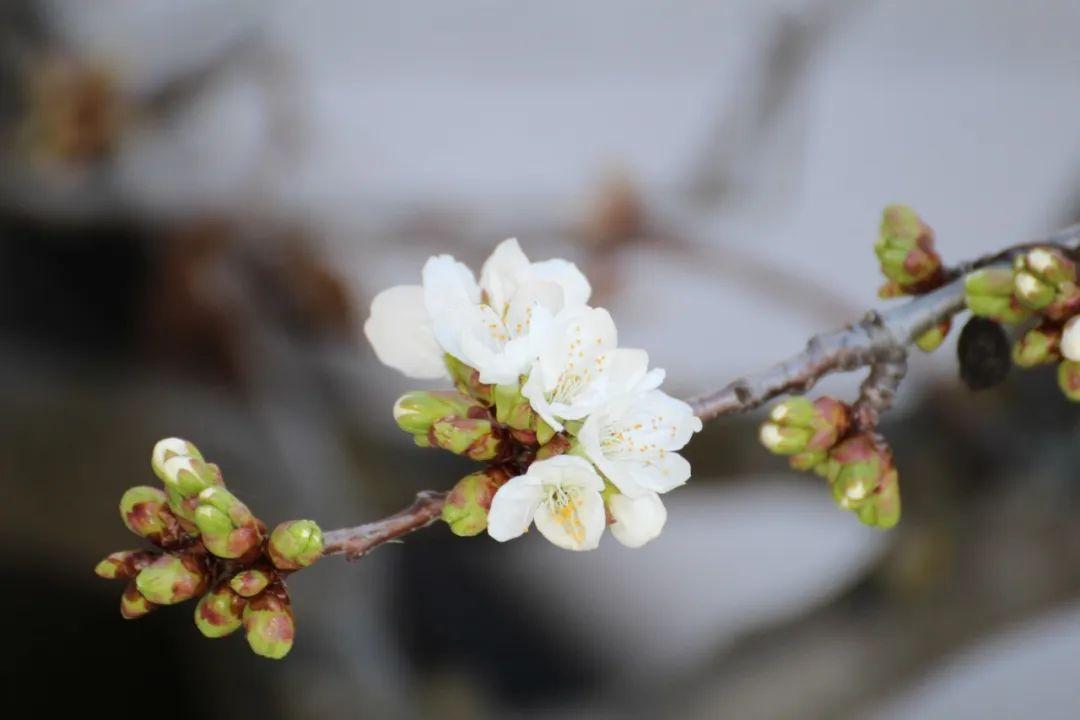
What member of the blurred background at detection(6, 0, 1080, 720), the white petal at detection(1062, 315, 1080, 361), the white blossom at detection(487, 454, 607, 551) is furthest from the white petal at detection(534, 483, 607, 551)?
the blurred background at detection(6, 0, 1080, 720)

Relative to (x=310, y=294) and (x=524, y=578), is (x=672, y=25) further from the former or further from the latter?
(x=524, y=578)

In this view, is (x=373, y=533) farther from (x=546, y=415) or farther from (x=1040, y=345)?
(x=1040, y=345)

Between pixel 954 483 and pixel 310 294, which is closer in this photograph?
pixel 954 483

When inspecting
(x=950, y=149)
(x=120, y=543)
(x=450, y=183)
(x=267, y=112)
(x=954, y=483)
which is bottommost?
(x=954, y=483)

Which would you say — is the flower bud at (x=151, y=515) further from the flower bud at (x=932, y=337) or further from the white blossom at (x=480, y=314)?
the flower bud at (x=932, y=337)

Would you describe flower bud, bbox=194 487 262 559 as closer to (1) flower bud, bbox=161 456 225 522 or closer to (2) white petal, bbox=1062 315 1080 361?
(1) flower bud, bbox=161 456 225 522

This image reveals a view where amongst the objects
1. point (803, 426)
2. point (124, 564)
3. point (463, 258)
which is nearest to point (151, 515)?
point (124, 564)

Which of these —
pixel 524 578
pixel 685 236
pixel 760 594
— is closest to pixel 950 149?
pixel 685 236
